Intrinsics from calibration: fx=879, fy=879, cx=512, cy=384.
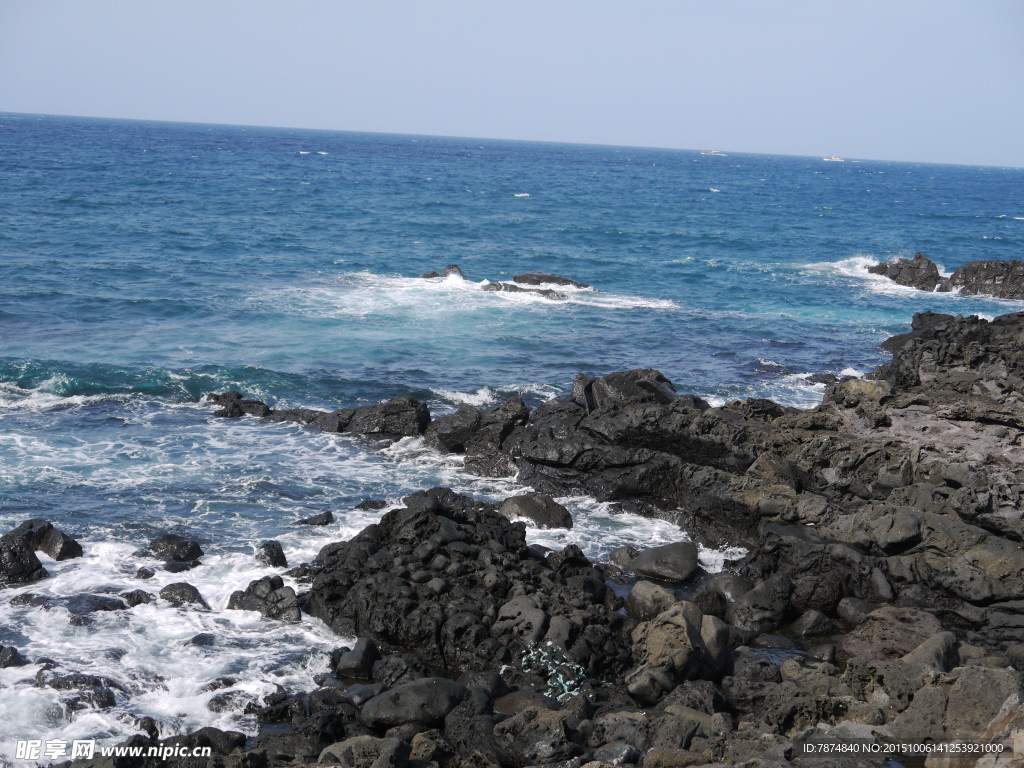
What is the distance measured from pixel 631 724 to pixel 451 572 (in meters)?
5.05

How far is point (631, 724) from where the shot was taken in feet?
39.3

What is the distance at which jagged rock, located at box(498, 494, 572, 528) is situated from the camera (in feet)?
64.5

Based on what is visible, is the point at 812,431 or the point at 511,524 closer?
the point at 511,524

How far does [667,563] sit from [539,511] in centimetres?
341

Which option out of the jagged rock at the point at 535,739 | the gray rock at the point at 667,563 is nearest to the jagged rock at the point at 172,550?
the jagged rock at the point at 535,739

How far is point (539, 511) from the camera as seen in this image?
1973cm

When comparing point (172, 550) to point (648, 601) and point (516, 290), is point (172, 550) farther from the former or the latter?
point (516, 290)

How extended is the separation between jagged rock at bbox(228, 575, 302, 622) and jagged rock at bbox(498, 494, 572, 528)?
18.3 feet

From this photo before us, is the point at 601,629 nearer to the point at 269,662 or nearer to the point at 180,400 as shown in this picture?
the point at 269,662

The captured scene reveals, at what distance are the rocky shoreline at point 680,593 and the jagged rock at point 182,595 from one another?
0.24ft

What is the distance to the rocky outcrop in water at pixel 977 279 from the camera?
5081 cm

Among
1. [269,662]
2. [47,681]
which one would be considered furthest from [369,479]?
[47,681]

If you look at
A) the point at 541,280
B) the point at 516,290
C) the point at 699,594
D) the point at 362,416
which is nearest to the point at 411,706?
the point at 699,594

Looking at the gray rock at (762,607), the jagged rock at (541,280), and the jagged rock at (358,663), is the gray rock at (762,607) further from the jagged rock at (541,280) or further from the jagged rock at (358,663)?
the jagged rock at (541,280)
